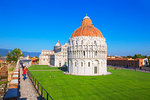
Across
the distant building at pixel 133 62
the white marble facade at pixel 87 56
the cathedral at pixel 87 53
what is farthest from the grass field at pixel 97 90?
the distant building at pixel 133 62

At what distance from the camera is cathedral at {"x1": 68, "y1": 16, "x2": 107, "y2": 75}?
42.1 m

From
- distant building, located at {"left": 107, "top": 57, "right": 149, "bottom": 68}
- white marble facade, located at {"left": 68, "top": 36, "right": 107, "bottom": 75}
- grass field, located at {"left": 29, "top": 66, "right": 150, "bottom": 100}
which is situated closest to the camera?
grass field, located at {"left": 29, "top": 66, "right": 150, "bottom": 100}

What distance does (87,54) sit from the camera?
42.1 metres

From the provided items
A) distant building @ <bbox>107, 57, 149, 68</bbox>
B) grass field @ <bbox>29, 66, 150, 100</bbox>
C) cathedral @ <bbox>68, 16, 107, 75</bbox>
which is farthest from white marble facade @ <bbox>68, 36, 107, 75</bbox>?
distant building @ <bbox>107, 57, 149, 68</bbox>

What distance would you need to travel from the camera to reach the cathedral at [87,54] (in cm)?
4212

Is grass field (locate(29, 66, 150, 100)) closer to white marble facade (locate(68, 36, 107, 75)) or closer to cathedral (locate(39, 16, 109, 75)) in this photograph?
white marble facade (locate(68, 36, 107, 75))

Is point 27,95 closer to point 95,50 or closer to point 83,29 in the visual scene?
point 95,50

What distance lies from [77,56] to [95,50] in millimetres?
6314

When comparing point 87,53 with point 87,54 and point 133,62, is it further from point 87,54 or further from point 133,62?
point 133,62

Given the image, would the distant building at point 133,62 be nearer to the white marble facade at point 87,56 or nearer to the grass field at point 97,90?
the white marble facade at point 87,56

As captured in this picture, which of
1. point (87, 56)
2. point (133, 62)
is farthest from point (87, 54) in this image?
point (133, 62)

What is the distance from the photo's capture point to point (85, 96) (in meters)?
18.8

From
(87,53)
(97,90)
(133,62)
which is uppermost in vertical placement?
(87,53)

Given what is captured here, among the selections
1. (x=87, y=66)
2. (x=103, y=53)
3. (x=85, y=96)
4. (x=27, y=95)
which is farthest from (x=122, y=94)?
(x=103, y=53)
